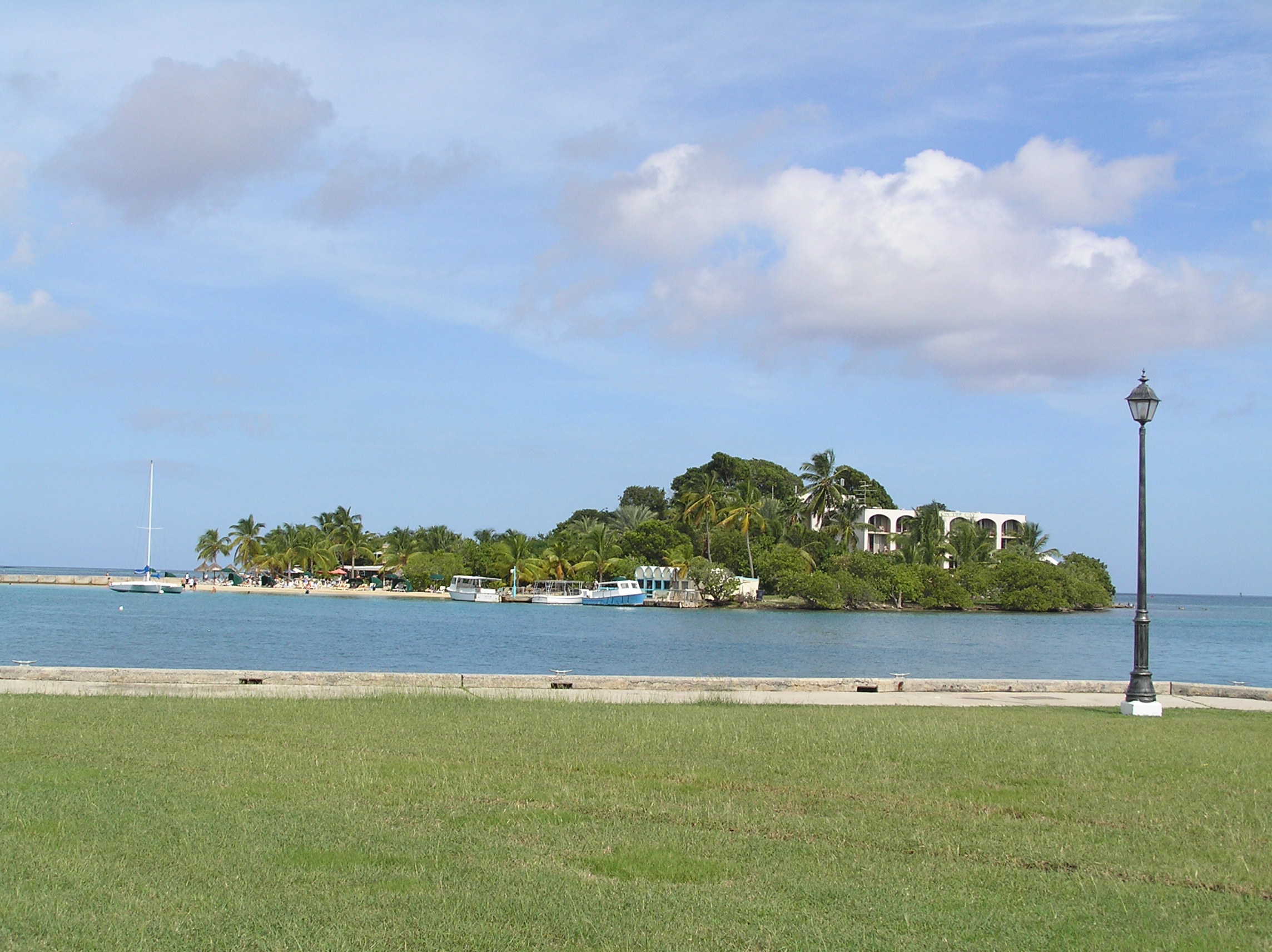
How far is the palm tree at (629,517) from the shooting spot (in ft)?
408

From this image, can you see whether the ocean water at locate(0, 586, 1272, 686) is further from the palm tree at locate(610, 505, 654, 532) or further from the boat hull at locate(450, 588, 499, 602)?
the palm tree at locate(610, 505, 654, 532)

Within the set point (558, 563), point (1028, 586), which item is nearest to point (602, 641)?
point (558, 563)

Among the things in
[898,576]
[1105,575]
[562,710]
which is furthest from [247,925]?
[1105,575]

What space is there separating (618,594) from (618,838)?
96.7 m

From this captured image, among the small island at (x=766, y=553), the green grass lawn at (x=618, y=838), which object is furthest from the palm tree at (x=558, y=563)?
the green grass lawn at (x=618, y=838)

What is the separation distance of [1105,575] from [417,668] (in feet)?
353

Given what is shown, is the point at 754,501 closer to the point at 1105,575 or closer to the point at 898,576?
the point at 898,576

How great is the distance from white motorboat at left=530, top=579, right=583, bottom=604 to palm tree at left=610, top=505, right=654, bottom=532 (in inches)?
526

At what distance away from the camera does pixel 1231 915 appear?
6125 mm

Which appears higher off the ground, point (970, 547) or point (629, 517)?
point (629, 517)

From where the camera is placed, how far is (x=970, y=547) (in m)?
107

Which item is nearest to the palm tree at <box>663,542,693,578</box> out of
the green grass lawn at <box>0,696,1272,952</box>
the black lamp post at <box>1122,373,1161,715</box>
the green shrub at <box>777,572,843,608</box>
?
the green shrub at <box>777,572,843,608</box>

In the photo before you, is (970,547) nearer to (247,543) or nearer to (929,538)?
(929,538)

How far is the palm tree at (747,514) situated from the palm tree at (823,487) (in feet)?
16.6
